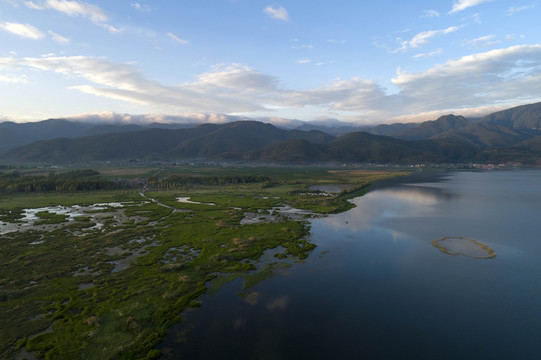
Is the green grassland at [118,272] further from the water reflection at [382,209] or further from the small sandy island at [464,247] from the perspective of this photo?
the small sandy island at [464,247]

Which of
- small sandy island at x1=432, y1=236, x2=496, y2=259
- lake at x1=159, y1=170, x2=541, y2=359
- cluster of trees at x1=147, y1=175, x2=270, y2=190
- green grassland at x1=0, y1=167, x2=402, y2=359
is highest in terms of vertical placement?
cluster of trees at x1=147, y1=175, x2=270, y2=190

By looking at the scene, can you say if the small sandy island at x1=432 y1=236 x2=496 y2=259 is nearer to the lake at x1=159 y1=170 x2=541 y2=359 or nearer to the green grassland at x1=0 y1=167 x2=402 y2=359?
the lake at x1=159 y1=170 x2=541 y2=359

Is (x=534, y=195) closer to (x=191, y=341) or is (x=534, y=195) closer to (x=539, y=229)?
(x=539, y=229)

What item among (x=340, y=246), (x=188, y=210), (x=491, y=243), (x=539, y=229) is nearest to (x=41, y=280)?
(x=340, y=246)

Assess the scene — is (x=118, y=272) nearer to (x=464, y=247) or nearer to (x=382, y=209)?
(x=464, y=247)

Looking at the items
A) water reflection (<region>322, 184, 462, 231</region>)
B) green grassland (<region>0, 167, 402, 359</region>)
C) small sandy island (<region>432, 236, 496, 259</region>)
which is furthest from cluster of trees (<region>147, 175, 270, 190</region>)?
small sandy island (<region>432, 236, 496, 259</region>)
